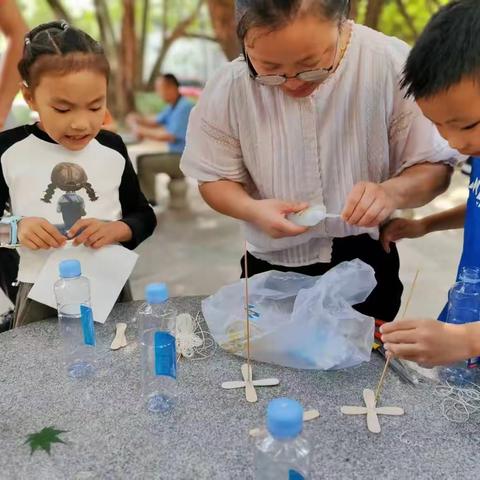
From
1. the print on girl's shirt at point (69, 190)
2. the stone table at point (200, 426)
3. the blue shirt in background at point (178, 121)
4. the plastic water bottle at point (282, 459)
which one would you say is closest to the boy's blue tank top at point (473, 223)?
the stone table at point (200, 426)

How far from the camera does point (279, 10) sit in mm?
830

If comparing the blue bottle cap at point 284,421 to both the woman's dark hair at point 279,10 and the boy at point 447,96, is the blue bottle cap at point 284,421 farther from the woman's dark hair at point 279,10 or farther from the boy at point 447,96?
the woman's dark hair at point 279,10

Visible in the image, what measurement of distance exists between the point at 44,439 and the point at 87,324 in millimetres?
257

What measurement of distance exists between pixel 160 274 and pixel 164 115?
2.23 meters

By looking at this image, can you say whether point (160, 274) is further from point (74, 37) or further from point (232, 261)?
point (74, 37)

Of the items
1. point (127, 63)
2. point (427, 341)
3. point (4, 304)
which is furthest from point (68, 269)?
point (127, 63)

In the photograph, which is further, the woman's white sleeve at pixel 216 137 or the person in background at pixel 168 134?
the person in background at pixel 168 134

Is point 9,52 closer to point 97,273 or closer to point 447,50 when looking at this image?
point 97,273

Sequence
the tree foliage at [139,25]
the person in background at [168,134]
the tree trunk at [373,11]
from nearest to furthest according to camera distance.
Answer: the tree trunk at [373,11], the person in background at [168,134], the tree foliage at [139,25]

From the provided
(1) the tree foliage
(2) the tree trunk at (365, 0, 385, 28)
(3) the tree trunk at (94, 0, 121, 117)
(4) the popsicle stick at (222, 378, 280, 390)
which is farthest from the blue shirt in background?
(4) the popsicle stick at (222, 378, 280, 390)

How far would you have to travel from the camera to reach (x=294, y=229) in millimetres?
1021

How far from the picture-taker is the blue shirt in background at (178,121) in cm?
496

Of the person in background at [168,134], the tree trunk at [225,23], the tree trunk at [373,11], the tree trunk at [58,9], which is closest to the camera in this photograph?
the tree trunk at [373,11]

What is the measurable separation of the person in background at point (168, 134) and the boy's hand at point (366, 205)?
407 cm
